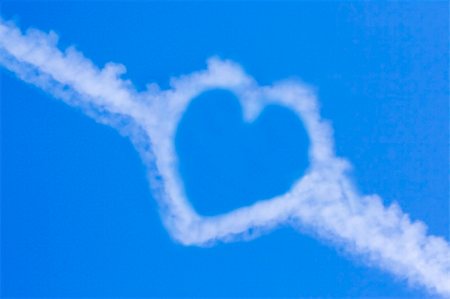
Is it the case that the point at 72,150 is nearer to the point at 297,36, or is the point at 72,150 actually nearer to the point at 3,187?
the point at 3,187

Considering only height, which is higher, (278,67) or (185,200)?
(278,67)

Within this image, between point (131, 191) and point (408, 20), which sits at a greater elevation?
point (408, 20)

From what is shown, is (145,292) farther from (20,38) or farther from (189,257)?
(20,38)

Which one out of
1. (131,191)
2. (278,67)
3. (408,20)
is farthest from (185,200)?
(408,20)

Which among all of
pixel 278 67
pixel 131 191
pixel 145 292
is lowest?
pixel 145 292

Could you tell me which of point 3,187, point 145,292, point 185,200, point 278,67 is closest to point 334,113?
point 278,67

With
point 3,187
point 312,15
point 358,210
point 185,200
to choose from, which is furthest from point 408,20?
point 3,187
